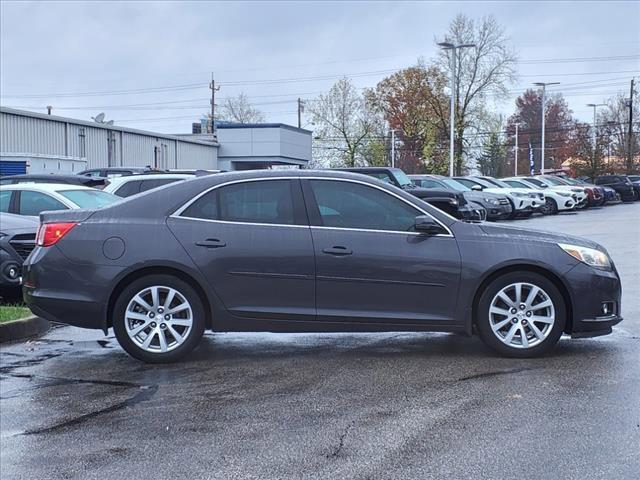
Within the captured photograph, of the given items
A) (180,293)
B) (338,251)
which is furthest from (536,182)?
(180,293)

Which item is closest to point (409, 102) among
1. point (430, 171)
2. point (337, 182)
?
point (430, 171)

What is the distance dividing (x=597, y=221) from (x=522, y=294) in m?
20.5

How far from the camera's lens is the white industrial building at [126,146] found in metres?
27.4

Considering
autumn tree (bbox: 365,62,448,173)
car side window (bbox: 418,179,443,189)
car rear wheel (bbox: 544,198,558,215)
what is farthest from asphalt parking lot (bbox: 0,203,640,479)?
autumn tree (bbox: 365,62,448,173)

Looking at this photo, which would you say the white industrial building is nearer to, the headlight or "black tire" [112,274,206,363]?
"black tire" [112,274,206,363]

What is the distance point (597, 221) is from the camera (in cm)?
2555

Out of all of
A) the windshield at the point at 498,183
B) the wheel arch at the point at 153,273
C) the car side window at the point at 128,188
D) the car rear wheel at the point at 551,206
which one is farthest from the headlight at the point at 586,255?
the windshield at the point at 498,183

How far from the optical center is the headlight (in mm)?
6547

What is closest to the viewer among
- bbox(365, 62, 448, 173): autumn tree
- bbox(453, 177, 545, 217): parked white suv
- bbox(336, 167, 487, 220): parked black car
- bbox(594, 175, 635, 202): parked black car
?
bbox(336, 167, 487, 220): parked black car

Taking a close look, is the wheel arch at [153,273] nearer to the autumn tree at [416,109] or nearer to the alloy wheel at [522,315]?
the alloy wheel at [522,315]

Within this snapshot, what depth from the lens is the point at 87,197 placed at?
12125 mm

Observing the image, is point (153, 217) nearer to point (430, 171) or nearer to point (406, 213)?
point (406, 213)

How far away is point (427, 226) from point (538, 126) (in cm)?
9632

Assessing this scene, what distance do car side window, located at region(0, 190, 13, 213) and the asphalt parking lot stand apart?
4.99m
